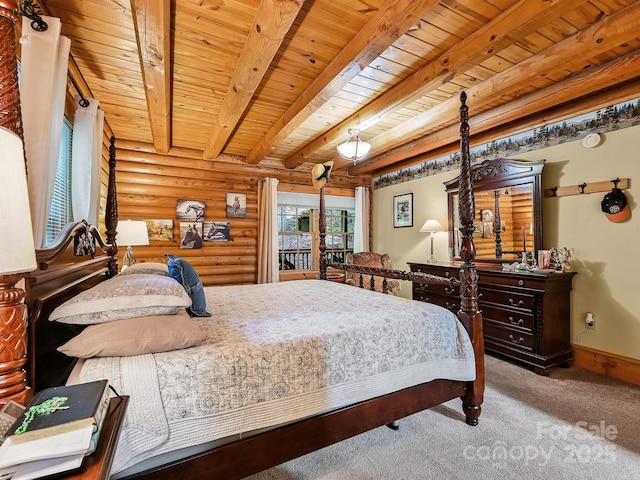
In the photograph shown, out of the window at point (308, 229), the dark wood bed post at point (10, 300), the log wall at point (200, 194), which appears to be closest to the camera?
the dark wood bed post at point (10, 300)

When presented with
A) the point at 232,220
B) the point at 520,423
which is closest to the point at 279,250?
the point at 232,220

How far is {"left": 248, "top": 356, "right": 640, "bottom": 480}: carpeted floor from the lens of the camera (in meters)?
1.63

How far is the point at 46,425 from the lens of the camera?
646mm

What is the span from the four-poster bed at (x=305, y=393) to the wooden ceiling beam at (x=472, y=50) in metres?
0.39

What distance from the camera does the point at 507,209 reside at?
3.57 metres

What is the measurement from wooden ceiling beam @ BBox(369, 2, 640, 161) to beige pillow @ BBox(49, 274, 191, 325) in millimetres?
3013

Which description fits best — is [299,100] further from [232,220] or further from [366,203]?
[366,203]

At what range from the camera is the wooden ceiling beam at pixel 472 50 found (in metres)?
1.73

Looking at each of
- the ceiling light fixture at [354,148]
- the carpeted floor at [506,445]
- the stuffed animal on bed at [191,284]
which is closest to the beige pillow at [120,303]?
the stuffed animal on bed at [191,284]

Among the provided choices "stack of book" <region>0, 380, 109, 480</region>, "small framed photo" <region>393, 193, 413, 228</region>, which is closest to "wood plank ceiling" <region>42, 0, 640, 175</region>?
"small framed photo" <region>393, 193, 413, 228</region>

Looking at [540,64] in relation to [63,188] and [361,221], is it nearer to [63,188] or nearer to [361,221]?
[361,221]

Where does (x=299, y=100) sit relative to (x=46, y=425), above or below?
above

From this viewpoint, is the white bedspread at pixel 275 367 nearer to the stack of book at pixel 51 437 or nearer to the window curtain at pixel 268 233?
the stack of book at pixel 51 437

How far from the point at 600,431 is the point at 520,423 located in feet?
1.54
